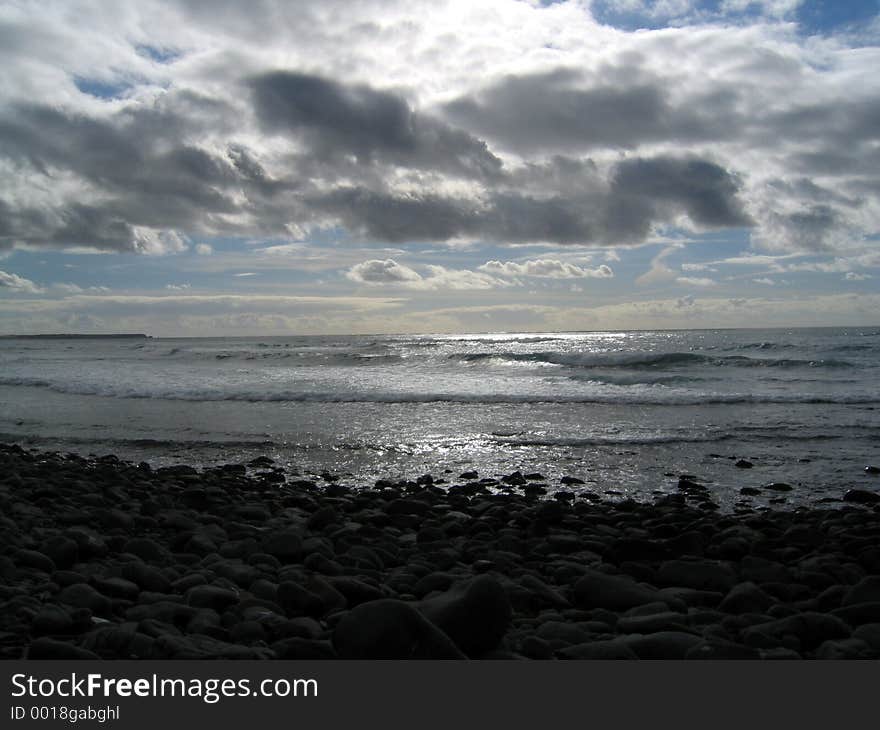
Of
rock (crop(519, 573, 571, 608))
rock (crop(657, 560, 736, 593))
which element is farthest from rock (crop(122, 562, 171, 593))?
rock (crop(657, 560, 736, 593))

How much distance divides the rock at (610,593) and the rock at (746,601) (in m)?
0.53

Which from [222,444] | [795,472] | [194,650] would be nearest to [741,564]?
[194,650]

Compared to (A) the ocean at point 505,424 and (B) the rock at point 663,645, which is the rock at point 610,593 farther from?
(A) the ocean at point 505,424

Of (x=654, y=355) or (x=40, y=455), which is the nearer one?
(x=40, y=455)

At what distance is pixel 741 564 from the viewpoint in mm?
6238

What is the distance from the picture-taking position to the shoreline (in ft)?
13.1

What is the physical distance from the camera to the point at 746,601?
5.05 meters

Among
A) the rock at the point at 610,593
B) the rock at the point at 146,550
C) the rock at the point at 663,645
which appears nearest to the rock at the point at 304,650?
the rock at the point at 663,645

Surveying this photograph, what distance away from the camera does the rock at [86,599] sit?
180 inches

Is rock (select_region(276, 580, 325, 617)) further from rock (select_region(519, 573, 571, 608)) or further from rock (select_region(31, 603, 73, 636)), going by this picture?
rock (select_region(519, 573, 571, 608))

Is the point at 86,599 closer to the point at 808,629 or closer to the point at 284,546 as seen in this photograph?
the point at 284,546

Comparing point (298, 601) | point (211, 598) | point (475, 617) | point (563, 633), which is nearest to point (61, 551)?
point (211, 598)
